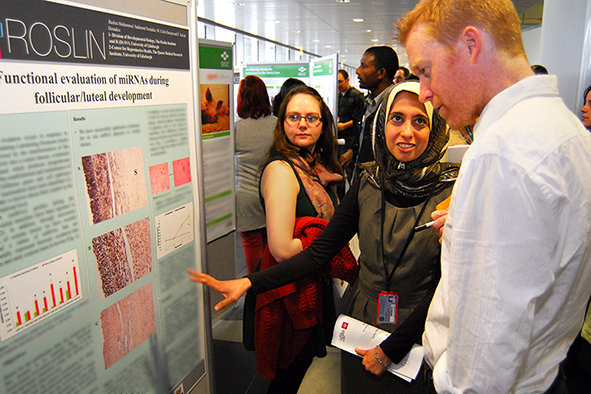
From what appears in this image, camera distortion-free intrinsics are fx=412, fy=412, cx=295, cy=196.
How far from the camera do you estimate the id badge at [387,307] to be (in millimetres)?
1364

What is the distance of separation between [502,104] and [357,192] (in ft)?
2.46

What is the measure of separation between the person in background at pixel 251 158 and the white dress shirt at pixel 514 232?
236 centimetres

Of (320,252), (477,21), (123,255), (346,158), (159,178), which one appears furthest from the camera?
(346,158)

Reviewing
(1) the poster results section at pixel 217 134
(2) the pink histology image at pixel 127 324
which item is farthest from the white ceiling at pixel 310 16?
(2) the pink histology image at pixel 127 324

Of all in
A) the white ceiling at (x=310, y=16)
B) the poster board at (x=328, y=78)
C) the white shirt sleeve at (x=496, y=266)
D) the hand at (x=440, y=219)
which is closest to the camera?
the white shirt sleeve at (x=496, y=266)

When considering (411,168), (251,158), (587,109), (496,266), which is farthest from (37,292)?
(587,109)

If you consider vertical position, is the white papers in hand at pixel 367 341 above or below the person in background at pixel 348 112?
below

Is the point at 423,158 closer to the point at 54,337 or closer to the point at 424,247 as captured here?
the point at 424,247

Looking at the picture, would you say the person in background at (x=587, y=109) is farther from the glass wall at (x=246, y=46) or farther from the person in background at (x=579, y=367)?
the glass wall at (x=246, y=46)

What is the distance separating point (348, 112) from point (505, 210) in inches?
219

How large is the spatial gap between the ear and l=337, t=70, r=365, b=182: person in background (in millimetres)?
4741

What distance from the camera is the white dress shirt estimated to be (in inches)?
26.7

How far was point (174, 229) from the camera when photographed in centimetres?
133

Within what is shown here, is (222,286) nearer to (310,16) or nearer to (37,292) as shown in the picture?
(37,292)
